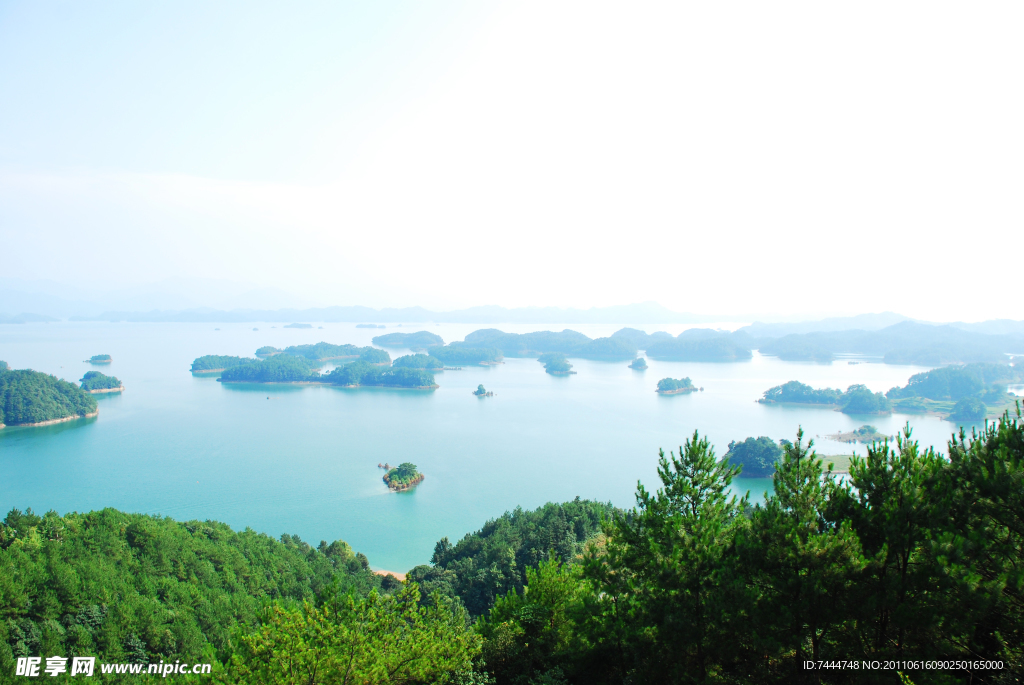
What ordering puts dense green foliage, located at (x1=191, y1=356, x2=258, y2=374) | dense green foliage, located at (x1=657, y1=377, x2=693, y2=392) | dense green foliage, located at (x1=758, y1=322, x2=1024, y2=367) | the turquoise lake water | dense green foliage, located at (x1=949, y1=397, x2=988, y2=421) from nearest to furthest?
the turquoise lake water < dense green foliage, located at (x1=949, y1=397, x2=988, y2=421) < dense green foliage, located at (x1=657, y1=377, x2=693, y2=392) < dense green foliage, located at (x1=191, y1=356, x2=258, y2=374) < dense green foliage, located at (x1=758, y1=322, x2=1024, y2=367)

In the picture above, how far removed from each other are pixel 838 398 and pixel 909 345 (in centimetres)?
5048

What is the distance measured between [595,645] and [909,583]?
10.3ft

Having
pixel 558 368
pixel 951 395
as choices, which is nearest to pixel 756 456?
pixel 951 395

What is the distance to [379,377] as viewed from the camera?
5722 centimetres

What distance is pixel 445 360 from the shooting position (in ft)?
252

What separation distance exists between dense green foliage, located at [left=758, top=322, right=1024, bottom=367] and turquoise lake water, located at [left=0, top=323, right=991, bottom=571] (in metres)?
23.0

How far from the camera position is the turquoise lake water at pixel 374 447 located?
22.1 meters

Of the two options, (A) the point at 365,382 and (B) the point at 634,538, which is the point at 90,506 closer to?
(B) the point at 634,538

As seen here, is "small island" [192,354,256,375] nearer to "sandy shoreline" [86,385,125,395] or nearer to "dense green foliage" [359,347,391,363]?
"sandy shoreline" [86,385,125,395]

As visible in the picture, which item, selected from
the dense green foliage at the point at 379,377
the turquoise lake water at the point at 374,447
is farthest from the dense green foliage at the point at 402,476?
the dense green foliage at the point at 379,377

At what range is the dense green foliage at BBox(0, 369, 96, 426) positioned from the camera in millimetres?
35625

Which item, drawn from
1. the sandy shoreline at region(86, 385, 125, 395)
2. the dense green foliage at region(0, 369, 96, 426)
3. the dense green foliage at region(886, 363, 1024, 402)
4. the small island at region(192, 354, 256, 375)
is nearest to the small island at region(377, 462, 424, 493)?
the dense green foliage at region(0, 369, 96, 426)

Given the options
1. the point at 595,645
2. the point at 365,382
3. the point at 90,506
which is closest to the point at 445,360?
the point at 365,382

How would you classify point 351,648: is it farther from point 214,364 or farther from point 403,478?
point 214,364
